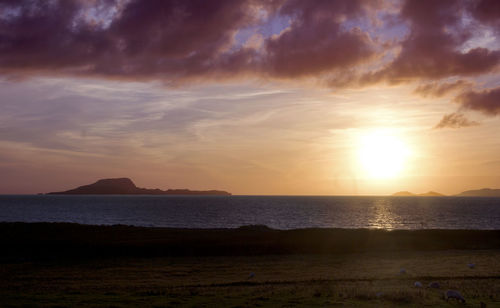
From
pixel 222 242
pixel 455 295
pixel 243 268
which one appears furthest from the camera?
pixel 222 242

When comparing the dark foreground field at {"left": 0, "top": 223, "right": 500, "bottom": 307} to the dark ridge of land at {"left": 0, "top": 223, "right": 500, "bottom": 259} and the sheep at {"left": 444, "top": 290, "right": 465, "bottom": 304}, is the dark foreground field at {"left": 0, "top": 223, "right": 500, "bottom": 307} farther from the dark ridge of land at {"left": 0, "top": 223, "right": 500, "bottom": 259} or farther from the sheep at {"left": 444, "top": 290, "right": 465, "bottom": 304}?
the sheep at {"left": 444, "top": 290, "right": 465, "bottom": 304}

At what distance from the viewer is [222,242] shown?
54.4 meters

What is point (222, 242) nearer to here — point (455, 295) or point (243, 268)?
point (243, 268)

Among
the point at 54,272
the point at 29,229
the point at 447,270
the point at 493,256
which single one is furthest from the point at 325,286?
the point at 29,229

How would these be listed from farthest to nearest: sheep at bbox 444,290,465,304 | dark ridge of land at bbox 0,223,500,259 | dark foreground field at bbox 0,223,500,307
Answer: dark ridge of land at bbox 0,223,500,259
dark foreground field at bbox 0,223,500,307
sheep at bbox 444,290,465,304

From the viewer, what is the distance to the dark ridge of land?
160ft

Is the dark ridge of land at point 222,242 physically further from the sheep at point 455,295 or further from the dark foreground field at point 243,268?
the sheep at point 455,295

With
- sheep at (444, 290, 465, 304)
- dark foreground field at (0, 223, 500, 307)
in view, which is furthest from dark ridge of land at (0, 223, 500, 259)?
sheep at (444, 290, 465, 304)

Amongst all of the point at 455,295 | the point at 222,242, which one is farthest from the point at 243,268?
the point at 455,295

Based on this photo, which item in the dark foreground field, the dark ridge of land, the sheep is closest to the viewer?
the sheep

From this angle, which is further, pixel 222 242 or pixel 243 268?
pixel 222 242

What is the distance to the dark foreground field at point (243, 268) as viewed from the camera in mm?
23766

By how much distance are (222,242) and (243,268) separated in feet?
53.9

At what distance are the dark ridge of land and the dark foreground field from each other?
0.13 metres
